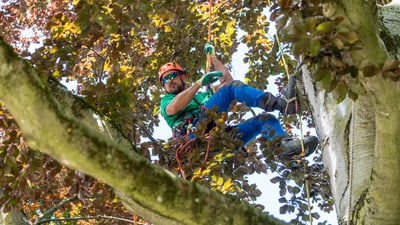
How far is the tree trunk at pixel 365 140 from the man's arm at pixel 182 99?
184 centimetres

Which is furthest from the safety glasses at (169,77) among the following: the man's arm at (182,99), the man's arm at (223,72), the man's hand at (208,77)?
the man's hand at (208,77)

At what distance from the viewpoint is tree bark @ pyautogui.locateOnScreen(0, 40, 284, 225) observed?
5.29ft

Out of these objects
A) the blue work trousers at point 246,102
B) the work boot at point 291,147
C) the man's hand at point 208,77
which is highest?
the man's hand at point 208,77

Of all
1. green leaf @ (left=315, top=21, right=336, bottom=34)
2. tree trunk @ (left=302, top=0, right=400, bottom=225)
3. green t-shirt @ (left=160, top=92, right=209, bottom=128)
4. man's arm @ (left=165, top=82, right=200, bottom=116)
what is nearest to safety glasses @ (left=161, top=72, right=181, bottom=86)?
green t-shirt @ (left=160, top=92, right=209, bottom=128)

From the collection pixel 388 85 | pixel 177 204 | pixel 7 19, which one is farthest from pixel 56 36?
pixel 7 19

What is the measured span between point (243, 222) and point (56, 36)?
1.99m

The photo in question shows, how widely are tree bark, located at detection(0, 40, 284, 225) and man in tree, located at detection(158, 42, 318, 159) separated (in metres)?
1.97

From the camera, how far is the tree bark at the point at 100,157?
5.29 ft

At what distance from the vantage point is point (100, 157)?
1.71 meters

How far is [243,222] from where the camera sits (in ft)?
6.49

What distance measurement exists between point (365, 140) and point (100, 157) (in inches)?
51.9

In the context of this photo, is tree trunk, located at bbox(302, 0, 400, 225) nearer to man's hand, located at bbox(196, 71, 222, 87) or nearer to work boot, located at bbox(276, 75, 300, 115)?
work boot, located at bbox(276, 75, 300, 115)

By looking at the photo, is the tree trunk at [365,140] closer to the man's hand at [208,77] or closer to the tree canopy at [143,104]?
the tree canopy at [143,104]

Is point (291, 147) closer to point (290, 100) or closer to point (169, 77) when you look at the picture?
point (290, 100)
